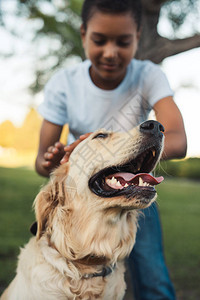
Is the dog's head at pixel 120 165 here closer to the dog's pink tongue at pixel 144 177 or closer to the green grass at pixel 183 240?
the dog's pink tongue at pixel 144 177

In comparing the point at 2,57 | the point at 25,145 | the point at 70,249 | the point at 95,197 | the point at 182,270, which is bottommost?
the point at 25,145

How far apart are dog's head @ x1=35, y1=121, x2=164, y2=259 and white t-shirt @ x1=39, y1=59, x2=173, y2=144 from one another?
1.08ft

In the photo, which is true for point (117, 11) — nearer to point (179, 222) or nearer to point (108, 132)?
point (108, 132)

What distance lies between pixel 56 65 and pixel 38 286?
676 centimetres

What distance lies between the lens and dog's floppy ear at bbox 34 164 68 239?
7.32 ft

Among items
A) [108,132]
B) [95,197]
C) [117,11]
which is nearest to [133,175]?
[95,197]

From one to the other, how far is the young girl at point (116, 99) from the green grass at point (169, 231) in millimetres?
419

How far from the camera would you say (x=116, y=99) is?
2662 millimetres

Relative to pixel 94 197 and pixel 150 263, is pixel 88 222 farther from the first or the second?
pixel 150 263

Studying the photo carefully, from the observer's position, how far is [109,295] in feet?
7.12

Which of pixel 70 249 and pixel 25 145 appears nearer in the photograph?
pixel 70 249

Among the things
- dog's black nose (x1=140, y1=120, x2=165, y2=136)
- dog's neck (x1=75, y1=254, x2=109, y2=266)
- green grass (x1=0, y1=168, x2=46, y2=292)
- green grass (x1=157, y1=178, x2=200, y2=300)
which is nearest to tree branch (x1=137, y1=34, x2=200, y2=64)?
dog's black nose (x1=140, y1=120, x2=165, y2=136)

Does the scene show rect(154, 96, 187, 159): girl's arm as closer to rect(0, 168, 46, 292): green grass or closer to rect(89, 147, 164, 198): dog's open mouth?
rect(89, 147, 164, 198): dog's open mouth

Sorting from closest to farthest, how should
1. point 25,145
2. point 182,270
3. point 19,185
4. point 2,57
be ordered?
point 182,270 < point 2,57 < point 19,185 < point 25,145
